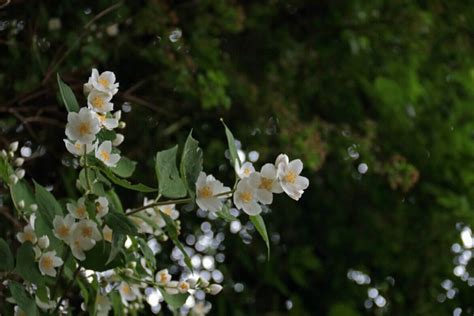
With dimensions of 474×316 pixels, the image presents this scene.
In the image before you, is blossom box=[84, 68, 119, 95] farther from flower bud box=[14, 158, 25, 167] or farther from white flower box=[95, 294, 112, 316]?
white flower box=[95, 294, 112, 316]

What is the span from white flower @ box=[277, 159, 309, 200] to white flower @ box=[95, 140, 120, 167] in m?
0.20

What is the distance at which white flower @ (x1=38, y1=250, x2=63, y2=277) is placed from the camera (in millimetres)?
1135

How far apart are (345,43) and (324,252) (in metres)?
0.64

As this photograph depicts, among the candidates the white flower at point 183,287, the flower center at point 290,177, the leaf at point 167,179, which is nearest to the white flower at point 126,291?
the white flower at point 183,287

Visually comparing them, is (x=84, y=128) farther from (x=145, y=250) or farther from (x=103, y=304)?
(x=103, y=304)

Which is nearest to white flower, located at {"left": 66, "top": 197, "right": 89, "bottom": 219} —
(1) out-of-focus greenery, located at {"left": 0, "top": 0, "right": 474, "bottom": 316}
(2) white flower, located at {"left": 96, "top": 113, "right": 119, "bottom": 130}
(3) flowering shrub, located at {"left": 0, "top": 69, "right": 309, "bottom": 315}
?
(3) flowering shrub, located at {"left": 0, "top": 69, "right": 309, "bottom": 315}

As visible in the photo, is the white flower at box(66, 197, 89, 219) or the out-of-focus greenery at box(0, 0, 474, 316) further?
the out-of-focus greenery at box(0, 0, 474, 316)

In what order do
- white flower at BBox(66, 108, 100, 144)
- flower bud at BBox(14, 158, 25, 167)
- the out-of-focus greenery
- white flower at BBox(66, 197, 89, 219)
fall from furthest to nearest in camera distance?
the out-of-focus greenery → flower bud at BBox(14, 158, 25, 167) → white flower at BBox(66, 197, 89, 219) → white flower at BBox(66, 108, 100, 144)

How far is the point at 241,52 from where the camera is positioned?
8.46 ft

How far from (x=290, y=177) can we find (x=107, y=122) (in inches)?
9.0

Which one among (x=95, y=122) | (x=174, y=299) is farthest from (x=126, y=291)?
(x=95, y=122)

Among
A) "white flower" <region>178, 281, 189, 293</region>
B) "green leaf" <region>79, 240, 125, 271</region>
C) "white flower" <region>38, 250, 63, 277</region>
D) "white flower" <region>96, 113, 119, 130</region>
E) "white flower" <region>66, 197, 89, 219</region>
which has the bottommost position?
"white flower" <region>178, 281, 189, 293</region>

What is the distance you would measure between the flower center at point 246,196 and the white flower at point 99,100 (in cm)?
19

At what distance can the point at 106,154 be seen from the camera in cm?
107
